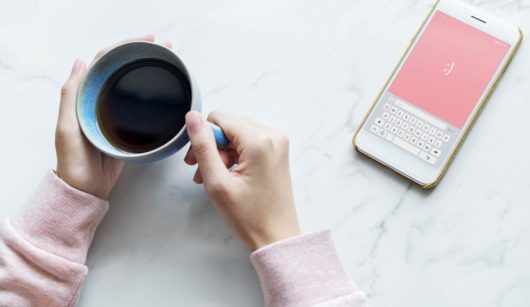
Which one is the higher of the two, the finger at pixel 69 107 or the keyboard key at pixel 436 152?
the keyboard key at pixel 436 152

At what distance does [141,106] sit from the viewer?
733 millimetres

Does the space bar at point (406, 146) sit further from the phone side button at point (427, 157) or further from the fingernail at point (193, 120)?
the fingernail at point (193, 120)

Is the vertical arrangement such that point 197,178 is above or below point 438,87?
below

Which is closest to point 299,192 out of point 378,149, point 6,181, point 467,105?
point 378,149

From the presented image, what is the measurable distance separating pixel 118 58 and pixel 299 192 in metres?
0.29

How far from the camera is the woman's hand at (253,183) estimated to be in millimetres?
697

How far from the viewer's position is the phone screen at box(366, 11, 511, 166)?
80 centimetres

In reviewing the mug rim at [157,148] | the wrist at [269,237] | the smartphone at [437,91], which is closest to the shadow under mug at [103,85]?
the mug rim at [157,148]

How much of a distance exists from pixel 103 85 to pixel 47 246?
0.69ft

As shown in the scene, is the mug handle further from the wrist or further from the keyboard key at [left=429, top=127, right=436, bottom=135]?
the keyboard key at [left=429, top=127, right=436, bottom=135]

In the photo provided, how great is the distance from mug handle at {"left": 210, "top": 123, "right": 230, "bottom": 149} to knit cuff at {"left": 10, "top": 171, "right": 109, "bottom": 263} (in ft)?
0.59

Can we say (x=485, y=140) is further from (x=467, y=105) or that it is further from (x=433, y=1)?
(x=433, y=1)

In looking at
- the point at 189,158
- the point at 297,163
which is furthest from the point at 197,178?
the point at 297,163

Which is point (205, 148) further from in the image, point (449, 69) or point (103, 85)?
point (449, 69)
